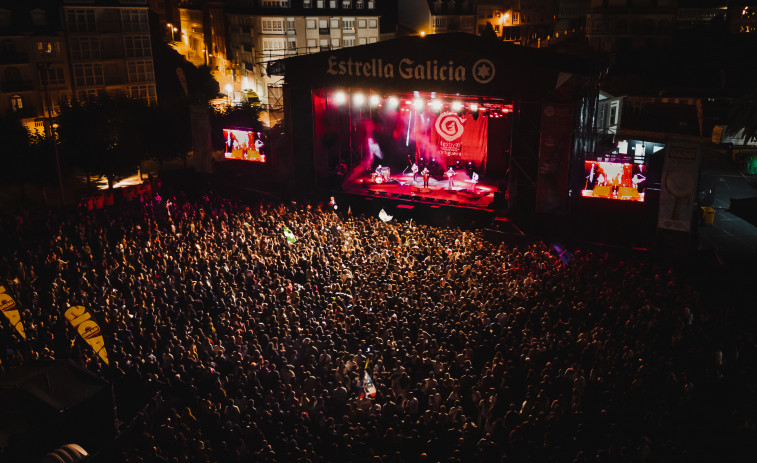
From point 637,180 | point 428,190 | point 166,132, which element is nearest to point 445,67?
point 428,190

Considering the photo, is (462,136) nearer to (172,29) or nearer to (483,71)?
(483,71)

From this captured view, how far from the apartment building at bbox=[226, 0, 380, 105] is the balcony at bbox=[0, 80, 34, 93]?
1596cm

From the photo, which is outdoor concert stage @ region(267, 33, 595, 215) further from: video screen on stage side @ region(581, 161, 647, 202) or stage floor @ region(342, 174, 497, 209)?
video screen on stage side @ region(581, 161, 647, 202)

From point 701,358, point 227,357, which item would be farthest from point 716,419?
point 227,357

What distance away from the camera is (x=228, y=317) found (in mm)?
12398

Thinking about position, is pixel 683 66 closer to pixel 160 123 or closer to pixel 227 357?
pixel 160 123

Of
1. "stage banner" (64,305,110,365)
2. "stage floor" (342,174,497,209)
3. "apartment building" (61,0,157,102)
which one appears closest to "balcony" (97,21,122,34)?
"apartment building" (61,0,157,102)

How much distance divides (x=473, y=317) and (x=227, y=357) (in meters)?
5.01

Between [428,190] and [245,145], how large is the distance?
8.10 m

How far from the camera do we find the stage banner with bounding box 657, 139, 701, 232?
16375 millimetres

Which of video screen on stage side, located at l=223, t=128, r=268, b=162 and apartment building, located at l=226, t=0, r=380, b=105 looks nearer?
video screen on stage side, located at l=223, t=128, r=268, b=162

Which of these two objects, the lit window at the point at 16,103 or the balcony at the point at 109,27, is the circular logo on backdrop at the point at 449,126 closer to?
the balcony at the point at 109,27

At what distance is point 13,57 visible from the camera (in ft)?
102

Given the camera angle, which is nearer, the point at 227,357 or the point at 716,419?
the point at 716,419
